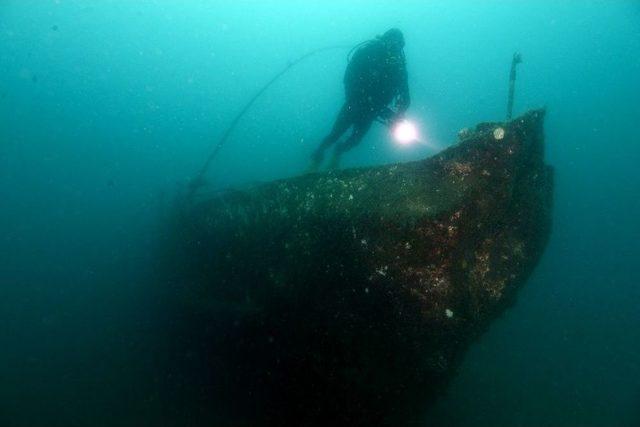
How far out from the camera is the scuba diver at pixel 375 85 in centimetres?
645

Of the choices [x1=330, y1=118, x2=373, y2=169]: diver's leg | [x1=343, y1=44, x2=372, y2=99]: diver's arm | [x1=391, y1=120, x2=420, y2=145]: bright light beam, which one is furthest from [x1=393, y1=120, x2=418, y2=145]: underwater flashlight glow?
[x1=343, y1=44, x2=372, y2=99]: diver's arm

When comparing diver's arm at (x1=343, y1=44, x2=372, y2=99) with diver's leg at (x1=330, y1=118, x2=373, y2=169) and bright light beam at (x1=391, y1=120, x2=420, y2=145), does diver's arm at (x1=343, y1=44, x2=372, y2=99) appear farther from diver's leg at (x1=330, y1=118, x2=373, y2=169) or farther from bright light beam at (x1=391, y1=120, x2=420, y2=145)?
bright light beam at (x1=391, y1=120, x2=420, y2=145)

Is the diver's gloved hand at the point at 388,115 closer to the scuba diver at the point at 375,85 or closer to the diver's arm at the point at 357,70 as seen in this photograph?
the scuba diver at the point at 375,85

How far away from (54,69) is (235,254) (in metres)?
96.5

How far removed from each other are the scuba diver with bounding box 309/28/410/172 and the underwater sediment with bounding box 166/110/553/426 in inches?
80.0

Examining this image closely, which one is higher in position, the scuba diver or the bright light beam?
the scuba diver

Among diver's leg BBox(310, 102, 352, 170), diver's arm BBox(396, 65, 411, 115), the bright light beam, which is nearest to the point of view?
the bright light beam

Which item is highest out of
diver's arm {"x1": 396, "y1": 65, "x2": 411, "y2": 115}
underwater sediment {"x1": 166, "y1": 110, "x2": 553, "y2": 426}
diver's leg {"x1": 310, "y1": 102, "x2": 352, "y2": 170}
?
diver's arm {"x1": 396, "y1": 65, "x2": 411, "y2": 115}

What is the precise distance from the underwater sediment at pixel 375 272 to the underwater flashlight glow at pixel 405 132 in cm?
Result: 139

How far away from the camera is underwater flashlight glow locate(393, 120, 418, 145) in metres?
6.09

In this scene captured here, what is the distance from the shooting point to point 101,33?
128875 mm

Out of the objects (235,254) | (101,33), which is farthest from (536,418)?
(101,33)

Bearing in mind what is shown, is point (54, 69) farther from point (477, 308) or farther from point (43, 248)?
point (477, 308)

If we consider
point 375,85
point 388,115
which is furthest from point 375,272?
point 375,85
